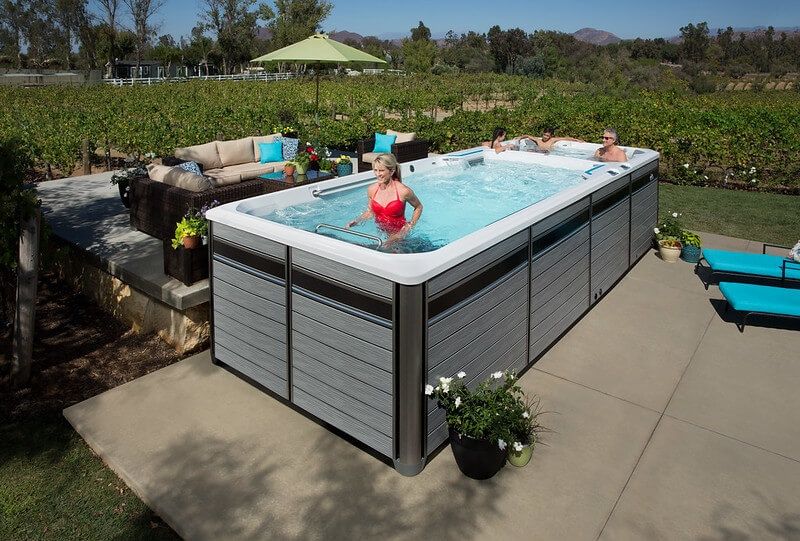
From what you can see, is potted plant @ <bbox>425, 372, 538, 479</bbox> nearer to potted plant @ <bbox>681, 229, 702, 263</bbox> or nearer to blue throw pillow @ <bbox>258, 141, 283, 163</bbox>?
potted plant @ <bbox>681, 229, 702, 263</bbox>

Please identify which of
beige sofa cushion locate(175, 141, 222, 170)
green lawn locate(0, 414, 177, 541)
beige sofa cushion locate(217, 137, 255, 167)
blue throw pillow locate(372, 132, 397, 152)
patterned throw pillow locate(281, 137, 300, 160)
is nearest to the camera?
Result: green lawn locate(0, 414, 177, 541)

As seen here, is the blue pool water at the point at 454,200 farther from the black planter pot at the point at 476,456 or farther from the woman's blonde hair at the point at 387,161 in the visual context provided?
the black planter pot at the point at 476,456

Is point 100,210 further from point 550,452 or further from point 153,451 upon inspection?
point 550,452

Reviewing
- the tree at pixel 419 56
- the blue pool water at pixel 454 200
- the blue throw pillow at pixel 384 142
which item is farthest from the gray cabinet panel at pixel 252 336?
the tree at pixel 419 56

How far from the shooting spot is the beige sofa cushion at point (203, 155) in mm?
7434

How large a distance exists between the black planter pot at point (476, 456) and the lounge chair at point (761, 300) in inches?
104

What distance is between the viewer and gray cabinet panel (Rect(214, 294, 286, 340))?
3549 mm

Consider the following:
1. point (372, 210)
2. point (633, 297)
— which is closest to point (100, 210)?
point (372, 210)

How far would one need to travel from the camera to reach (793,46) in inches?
2534

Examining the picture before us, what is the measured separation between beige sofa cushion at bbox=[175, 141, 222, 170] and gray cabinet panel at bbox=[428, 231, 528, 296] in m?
5.04

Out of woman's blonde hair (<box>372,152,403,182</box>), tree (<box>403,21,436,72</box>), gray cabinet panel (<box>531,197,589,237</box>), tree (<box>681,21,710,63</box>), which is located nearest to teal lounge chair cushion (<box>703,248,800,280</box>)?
gray cabinet panel (<box>531,197,589,237</box>)

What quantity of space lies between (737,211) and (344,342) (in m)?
7.28

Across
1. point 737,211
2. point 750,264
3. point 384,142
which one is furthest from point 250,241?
point 737,211

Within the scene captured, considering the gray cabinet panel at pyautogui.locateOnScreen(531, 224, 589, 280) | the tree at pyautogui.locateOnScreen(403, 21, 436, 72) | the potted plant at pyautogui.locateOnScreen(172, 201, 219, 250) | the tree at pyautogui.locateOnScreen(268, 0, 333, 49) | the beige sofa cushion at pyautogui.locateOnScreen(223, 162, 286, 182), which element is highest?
the tree at pyautogui.locateOnScreen(268, 0, 333, 49)
